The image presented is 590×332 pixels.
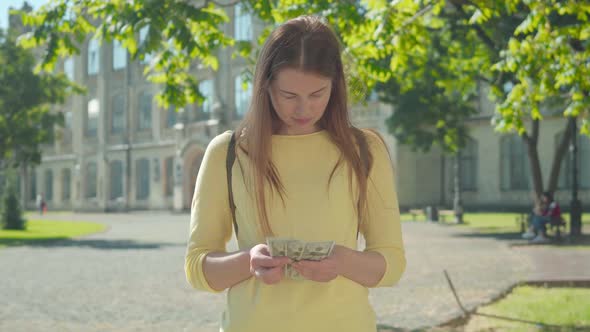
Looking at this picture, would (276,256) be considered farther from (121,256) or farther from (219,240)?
(121,256)

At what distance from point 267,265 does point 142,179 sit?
5103 cm

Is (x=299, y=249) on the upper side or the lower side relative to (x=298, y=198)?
lower

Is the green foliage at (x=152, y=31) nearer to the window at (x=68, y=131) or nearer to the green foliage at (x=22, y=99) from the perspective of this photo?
the green foliage at (x=22, y=99)

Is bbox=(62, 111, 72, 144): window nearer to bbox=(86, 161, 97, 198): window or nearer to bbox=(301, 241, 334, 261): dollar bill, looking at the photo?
bbox=(86, 161, 97, 198): window

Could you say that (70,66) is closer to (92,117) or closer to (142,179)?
(92,117)

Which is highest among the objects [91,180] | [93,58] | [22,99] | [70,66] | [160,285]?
[93,58]

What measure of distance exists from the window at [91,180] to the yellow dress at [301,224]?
55807 millimetres

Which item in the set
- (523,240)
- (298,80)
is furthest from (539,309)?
(523,240)

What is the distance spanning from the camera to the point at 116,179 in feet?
177

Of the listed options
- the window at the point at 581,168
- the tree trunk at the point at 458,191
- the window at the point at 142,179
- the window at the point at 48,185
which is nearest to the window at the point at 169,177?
the window at the point at 142,179

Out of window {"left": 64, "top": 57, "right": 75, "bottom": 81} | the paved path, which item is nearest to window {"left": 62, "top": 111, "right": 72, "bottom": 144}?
window {"left": 64, "top": 57, "right": 75, "bottom": 81}

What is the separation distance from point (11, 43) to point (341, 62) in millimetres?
24243

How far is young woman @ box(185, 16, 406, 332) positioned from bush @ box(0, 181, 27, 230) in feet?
84.6

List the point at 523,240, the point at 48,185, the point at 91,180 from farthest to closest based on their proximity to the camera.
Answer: the point at 48,185
the point at 91,180
the point at 523,240
